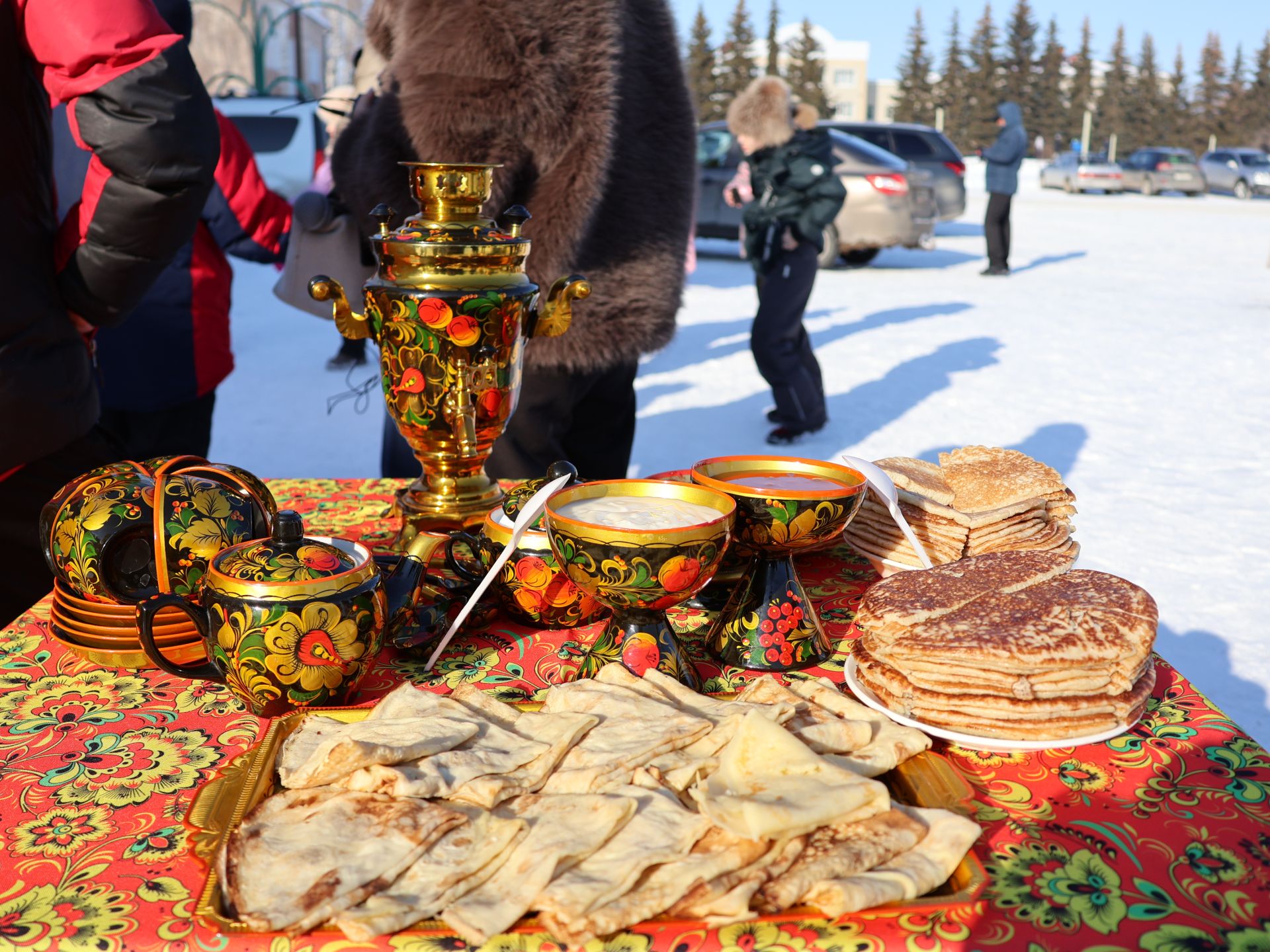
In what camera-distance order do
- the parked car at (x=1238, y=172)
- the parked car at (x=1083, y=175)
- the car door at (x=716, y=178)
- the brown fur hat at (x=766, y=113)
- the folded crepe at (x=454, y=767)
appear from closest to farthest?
the folded crepe at (x=454, y=767) → the brown fur hat at (x=766, y=113) → the car door at (x=716, y=178) → the parked car at (x=1238, y=172) → the parked car at (x=1083, y=175)

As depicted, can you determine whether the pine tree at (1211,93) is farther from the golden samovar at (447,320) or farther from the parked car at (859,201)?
the golden samovar at (447,320)

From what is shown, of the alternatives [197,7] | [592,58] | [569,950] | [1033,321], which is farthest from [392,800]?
[197,7]

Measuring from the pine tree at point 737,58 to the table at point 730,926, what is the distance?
128 ft

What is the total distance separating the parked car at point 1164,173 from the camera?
1059 inches

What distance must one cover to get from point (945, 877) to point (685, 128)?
2.20 metres

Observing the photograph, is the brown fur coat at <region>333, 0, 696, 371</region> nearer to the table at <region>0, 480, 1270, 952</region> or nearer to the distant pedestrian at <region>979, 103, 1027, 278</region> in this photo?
the table at <region>0, 480, 1270, 952</region>

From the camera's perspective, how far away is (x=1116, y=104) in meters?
53.7

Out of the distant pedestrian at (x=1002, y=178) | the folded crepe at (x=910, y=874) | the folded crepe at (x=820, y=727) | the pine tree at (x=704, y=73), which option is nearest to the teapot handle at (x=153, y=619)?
the folded crepe at (x=820, y=727)

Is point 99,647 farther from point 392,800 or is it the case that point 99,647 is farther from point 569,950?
point 569,950

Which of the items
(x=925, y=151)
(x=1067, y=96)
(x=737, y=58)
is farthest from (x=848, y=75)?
(x=925, y=151)

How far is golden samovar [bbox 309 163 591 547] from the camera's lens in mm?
1455

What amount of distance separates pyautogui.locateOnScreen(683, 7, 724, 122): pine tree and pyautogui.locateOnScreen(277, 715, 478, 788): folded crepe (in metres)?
37.7

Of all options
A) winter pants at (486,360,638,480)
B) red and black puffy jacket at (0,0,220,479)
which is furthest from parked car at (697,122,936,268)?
red and black puffy jacket at (0,0,220,479)

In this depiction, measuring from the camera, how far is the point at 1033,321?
9305mm
